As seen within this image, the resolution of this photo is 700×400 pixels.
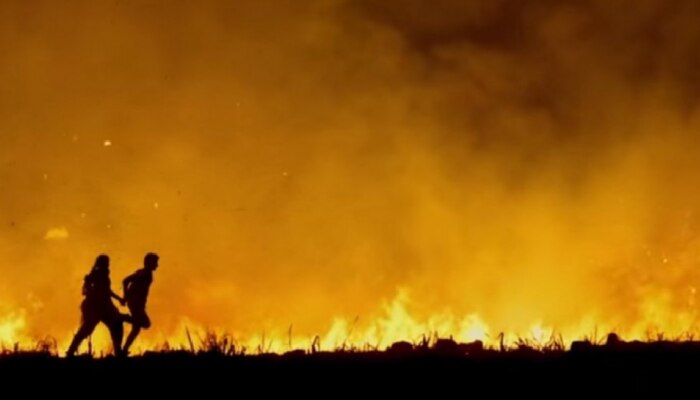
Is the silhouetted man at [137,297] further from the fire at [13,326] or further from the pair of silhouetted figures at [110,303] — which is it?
the fire at [13,326]

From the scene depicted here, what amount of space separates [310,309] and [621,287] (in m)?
8.19

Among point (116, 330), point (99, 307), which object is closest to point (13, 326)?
point (116, 330)

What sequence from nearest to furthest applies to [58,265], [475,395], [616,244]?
[475,395]
[616,244]
[58,265]

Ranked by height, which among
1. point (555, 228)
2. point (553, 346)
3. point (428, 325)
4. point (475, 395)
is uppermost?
point (555, 228)

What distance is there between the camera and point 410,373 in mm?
10062

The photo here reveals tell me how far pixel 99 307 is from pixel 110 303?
206 mm

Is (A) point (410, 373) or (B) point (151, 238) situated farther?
(B) point (151, 238)

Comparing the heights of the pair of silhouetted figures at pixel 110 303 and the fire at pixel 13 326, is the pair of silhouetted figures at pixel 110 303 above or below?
below

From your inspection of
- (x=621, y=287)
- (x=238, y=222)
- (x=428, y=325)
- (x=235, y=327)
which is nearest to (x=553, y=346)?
(x=428, y=325)

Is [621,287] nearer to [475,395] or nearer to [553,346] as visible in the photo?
[553,346]

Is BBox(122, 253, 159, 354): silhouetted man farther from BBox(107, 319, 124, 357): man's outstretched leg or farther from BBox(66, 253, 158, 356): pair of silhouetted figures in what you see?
BBox(107, 319, 124, 357): man's outstretched leg

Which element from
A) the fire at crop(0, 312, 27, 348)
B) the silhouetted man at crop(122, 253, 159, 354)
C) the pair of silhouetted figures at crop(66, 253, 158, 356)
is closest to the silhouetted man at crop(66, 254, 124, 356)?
the pair of silhouetted figures at crop(66, 253, 158, 356)

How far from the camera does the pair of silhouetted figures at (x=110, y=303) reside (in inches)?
591

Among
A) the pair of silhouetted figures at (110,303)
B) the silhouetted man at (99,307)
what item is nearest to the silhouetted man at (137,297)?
the pair of silhouetted figures at (110,303)
